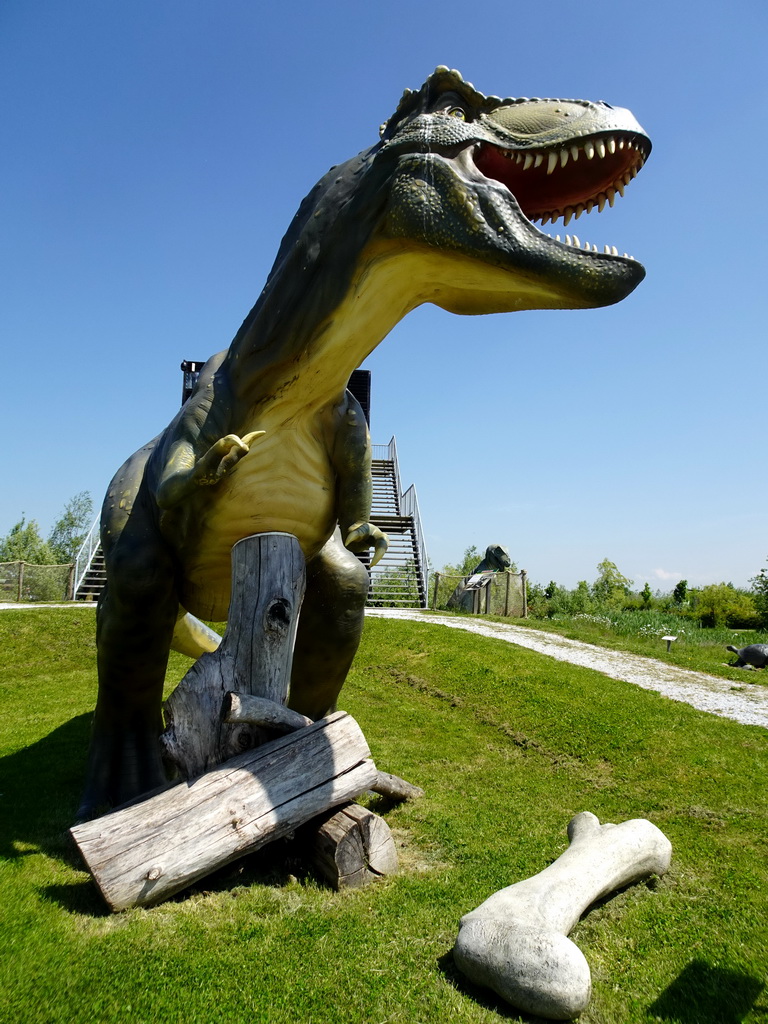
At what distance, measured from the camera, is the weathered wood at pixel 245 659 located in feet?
9.03

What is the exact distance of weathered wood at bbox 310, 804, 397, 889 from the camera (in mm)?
2824

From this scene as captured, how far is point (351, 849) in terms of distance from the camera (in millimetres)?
2859

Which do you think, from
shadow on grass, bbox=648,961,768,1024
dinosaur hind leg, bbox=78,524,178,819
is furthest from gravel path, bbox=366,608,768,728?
dinosaur hind leg, bbox=78,524,178,819

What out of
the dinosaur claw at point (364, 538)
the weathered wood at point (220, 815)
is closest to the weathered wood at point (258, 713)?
Answer: the weathered wood at point (220, 815)

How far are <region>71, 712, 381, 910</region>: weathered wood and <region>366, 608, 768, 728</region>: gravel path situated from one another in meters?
4.75

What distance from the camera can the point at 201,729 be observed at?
9.03 ft

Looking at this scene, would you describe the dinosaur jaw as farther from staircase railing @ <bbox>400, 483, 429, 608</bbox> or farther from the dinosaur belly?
staircase railing @ <bbox>400, 483, 429, 608</bbox>

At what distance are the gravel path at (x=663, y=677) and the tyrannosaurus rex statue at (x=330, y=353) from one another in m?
4.83

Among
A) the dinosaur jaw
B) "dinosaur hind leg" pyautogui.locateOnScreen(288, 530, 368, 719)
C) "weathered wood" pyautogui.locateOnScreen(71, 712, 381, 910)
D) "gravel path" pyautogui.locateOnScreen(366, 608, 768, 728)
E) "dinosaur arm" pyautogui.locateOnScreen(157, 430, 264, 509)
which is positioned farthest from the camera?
"gravel path" pyautogui.locateOnScreen(366, 608, 768, 728)

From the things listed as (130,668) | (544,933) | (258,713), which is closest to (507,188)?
(258,713)

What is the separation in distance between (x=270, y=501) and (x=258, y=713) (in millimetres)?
853

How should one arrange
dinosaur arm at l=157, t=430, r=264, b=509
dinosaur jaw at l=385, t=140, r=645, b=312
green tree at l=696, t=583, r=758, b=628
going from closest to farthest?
1. dinosaur jaw at l=385, t=140, r=645, b=312
2. dinosaur arm at l=157, t=430, r=264, b=509
3. green tree at l=696, t=583, r=758, b=628

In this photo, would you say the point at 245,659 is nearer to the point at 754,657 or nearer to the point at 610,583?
the point at 754,657

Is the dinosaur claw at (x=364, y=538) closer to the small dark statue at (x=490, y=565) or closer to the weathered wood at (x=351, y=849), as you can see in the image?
the weathered wood at (x=351, y=849)
